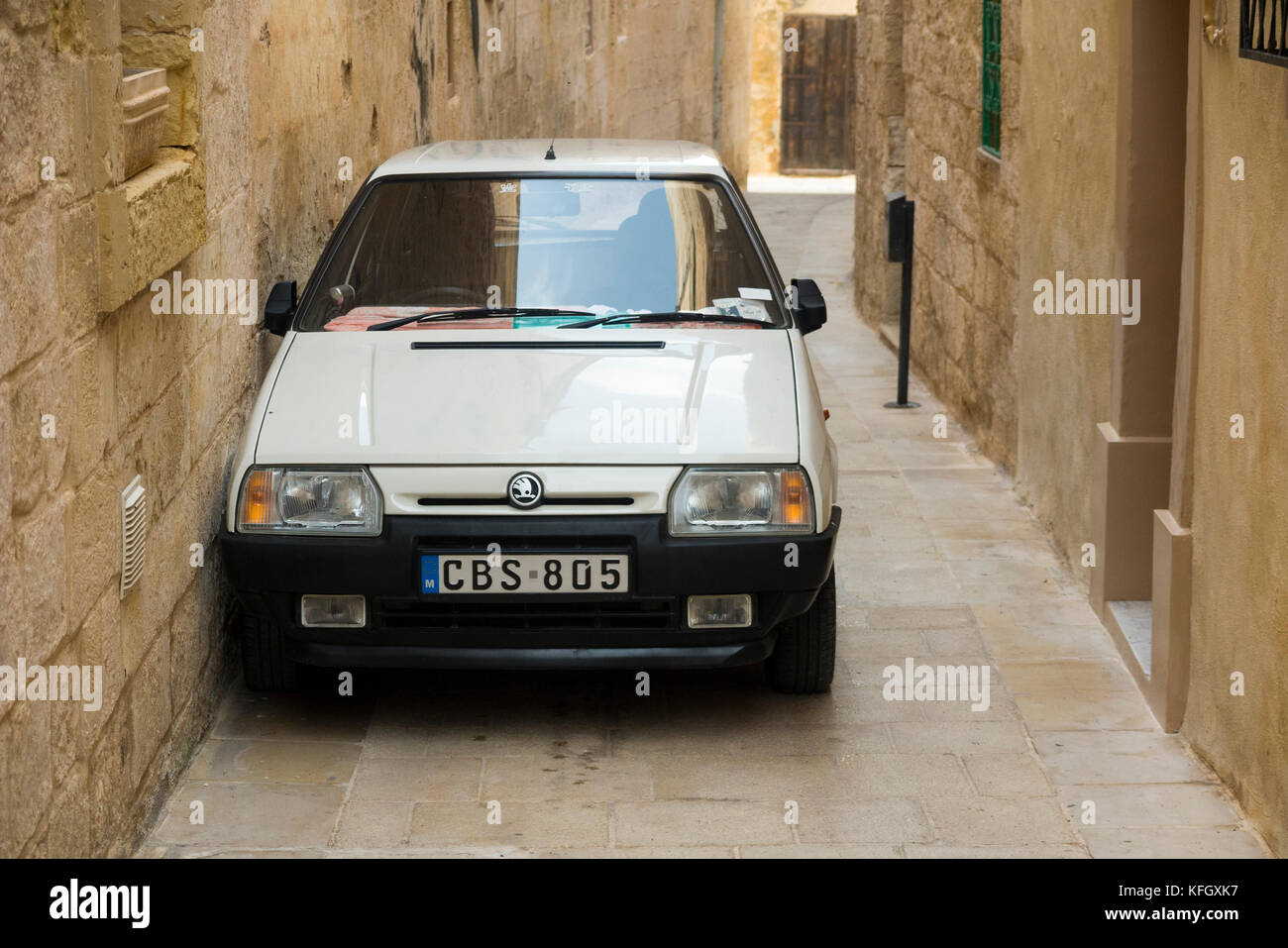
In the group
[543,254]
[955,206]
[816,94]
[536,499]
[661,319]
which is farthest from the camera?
[816,94]

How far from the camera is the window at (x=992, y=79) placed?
31.0 feet

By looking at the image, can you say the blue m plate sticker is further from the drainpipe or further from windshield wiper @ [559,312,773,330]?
the drainpipe

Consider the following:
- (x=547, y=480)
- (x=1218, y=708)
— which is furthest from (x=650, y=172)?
(x=1218, y=708)

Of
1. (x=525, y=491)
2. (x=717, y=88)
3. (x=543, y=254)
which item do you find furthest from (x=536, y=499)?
(x=717, y=88)

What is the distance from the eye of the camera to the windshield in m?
5.85

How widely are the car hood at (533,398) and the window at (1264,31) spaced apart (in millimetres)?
1623

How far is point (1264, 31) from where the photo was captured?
4324 mm

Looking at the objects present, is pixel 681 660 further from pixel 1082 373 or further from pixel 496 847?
pixel 1082 373

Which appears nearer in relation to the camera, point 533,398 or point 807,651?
point 533,398

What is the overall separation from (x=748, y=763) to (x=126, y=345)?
2125 mm

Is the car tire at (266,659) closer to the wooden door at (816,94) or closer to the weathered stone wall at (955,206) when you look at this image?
the weathered stone wall at (955,206)

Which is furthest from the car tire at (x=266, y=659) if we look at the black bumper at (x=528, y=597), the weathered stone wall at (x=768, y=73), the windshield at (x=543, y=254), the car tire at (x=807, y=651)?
the weathered stone wall at (x=768, y=73)

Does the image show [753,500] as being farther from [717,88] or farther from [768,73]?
[768,73]

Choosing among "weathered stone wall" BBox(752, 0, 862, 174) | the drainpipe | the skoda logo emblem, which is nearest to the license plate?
the skoda logo emblem
